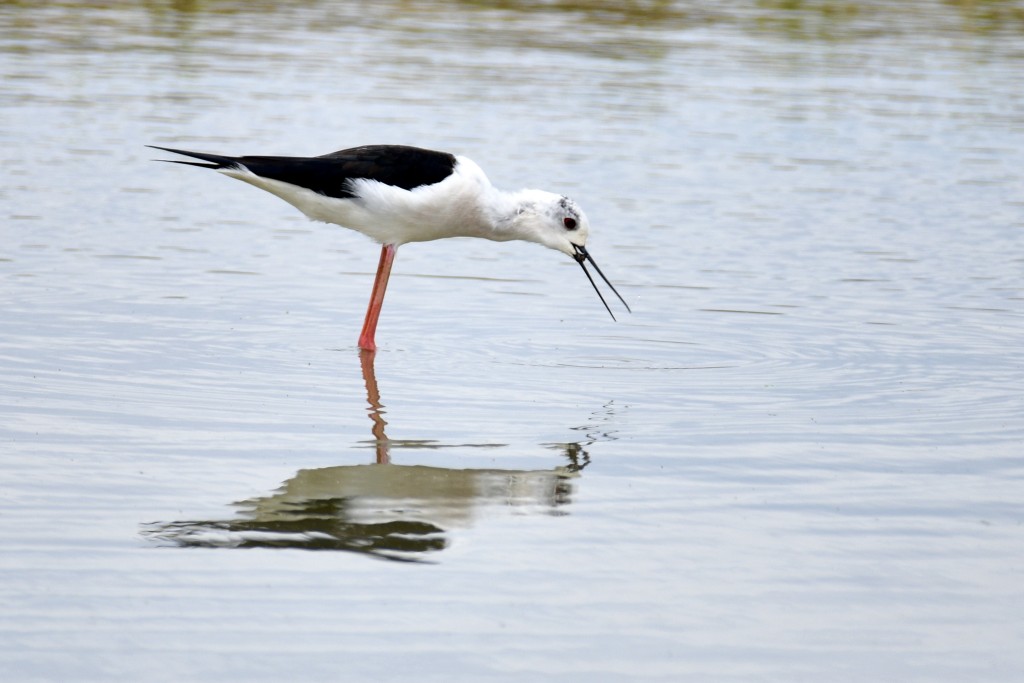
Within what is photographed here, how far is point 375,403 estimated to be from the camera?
7.41m

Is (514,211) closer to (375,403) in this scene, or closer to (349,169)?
(349,169)

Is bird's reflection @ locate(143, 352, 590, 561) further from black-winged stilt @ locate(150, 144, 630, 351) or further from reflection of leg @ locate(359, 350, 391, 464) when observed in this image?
black-winged stilt @ locate(150, 144, 630, 351)

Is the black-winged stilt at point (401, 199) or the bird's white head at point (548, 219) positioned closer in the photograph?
the black-winged stilt at point (401, 199)

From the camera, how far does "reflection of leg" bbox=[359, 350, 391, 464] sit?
652 centimetres

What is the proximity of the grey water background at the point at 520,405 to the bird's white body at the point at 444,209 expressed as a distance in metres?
0.57

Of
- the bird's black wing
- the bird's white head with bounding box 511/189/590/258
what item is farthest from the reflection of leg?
the bird's white head with bounding box 511/189/590/258

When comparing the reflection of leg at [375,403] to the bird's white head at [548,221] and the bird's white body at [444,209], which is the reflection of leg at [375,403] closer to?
the bird's white body at [444,209]

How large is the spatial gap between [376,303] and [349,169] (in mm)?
758

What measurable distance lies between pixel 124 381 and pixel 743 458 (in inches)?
115

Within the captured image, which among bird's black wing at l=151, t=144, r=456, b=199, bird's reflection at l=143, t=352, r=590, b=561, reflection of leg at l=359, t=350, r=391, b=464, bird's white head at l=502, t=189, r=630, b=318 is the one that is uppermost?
bird's black wing at l=151, t=144, r=456, b=199

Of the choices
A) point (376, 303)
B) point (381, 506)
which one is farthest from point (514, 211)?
point (381, 506)

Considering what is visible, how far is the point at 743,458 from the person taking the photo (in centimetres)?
656

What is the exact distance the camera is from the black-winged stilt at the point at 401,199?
336 inches

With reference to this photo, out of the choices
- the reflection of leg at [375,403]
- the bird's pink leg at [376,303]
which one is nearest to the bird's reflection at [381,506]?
the reflection of leg at [375,403]
